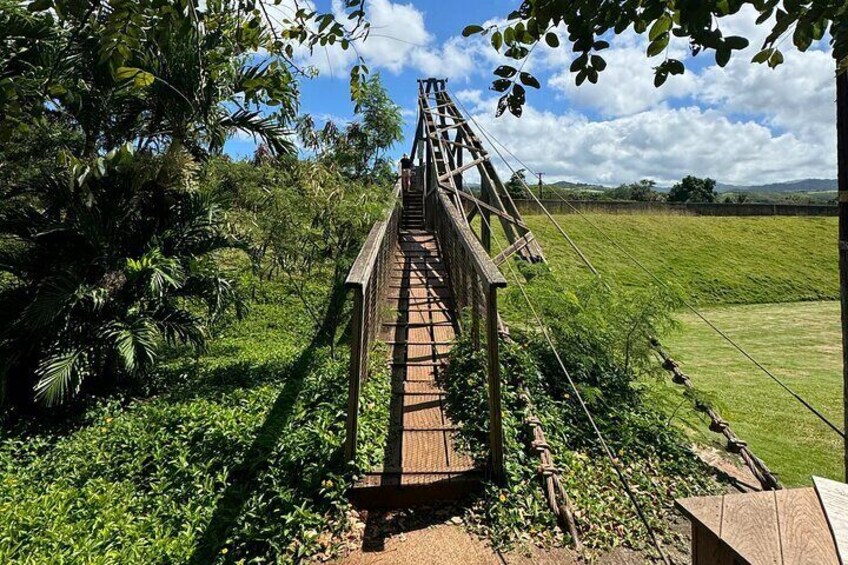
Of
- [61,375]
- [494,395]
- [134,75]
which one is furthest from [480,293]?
[61,375]

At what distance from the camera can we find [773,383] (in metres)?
6.55

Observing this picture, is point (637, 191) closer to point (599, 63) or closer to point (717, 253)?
point (717, 253)

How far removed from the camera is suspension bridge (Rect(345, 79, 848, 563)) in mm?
1217

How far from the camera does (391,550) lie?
102 inches

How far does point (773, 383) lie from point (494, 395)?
574 centimetres

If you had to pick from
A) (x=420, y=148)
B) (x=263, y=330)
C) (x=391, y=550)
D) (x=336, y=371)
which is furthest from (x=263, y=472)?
(x=420, y=148)

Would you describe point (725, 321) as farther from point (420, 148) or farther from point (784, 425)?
point (420, 148)

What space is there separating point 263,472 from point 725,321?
456 inches

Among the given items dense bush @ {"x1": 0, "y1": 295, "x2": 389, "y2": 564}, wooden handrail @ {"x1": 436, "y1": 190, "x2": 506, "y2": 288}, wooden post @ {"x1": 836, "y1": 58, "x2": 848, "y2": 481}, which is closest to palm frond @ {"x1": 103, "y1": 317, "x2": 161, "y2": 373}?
dense bush @ {"x1": 0, "y1": 295, "x2": 389, "y2": 564}

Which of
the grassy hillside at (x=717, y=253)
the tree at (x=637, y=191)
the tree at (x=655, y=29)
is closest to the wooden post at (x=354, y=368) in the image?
the tree at (x=655, y=29)

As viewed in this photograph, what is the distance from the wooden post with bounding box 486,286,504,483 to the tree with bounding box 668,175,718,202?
125 feet

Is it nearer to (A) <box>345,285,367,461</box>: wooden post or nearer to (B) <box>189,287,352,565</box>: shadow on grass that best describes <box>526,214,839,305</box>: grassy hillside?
(B) <box>189,287,352,565</box>: shadow on grass

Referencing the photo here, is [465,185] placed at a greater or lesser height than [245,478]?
greater

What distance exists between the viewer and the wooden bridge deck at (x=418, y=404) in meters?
2.94
